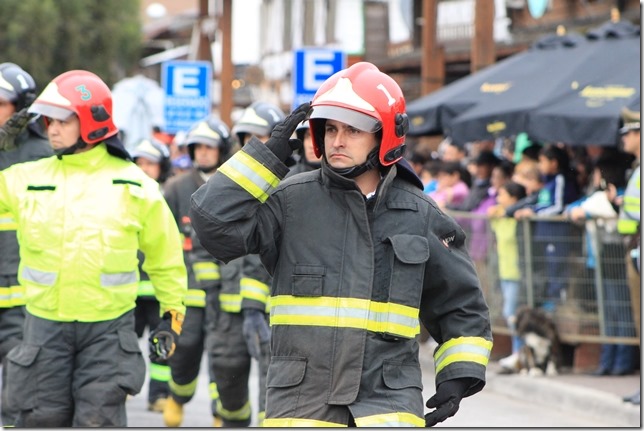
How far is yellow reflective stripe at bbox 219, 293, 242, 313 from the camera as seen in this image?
9.45 meters

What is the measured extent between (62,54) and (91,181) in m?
46.9

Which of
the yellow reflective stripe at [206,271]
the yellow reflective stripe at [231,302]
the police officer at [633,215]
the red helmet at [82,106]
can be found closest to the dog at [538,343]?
the police officer at [633,215]

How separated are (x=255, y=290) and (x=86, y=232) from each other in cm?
225

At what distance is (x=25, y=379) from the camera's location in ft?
22.5

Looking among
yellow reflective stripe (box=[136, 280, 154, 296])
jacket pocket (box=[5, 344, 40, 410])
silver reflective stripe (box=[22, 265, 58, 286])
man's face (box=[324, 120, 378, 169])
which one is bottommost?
yellow reflective stripe (box=[136, 280, 154, 296])

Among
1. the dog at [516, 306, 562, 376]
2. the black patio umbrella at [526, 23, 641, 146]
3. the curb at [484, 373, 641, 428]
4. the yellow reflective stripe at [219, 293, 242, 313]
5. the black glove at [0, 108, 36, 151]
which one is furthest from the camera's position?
the black patio umbrella at [526, 23, 641, 146]

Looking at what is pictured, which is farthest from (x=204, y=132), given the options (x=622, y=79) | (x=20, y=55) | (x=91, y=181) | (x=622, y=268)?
(x=20, y=55)

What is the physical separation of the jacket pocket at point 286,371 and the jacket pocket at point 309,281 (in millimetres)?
232

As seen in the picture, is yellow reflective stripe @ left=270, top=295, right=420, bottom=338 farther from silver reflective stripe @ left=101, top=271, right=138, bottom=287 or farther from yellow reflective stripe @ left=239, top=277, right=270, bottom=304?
yellow reflective stripe @ left=239, top=277, right=270, bottom=304

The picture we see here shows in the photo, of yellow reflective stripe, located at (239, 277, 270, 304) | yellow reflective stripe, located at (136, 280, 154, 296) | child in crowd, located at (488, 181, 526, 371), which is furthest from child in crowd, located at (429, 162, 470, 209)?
yellow reflective stripe, located at (239, 277, 270, 304)

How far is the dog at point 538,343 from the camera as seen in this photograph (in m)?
12.5

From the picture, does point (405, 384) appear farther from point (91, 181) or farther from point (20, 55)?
point (20, 55)

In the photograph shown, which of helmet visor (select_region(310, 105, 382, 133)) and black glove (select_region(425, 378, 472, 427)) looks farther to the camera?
black glove (select_region(425, 378, 472, 427))

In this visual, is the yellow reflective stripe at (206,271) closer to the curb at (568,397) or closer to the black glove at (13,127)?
the black glove at (13,127)
